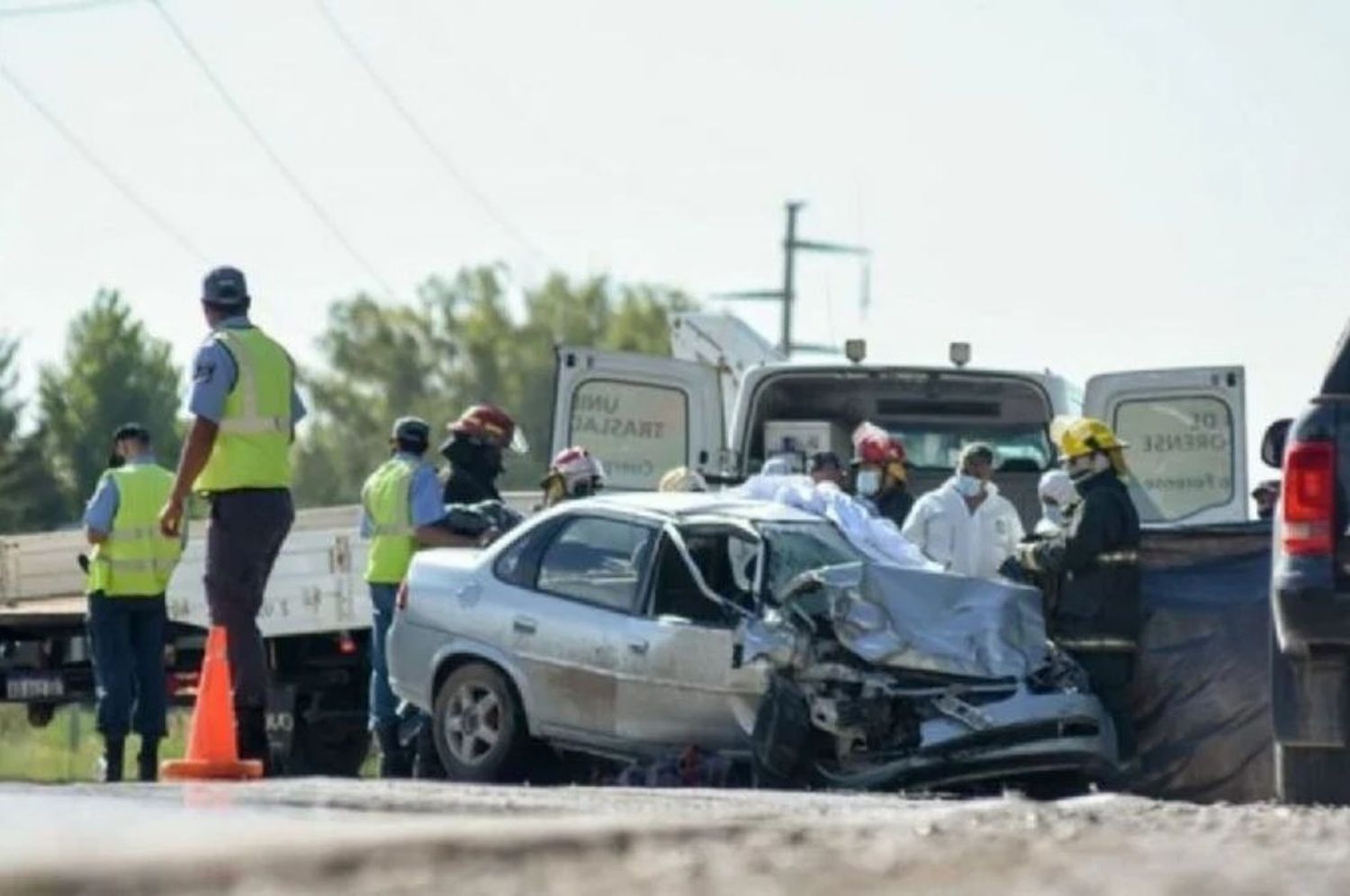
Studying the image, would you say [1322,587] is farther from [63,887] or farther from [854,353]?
[854,353]

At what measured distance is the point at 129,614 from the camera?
1881 centimetres

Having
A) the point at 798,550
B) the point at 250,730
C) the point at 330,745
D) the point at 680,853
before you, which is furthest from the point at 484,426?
the point at 680,853

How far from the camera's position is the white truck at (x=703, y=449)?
868 inches

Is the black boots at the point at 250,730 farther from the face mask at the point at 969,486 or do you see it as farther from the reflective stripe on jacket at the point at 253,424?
the face mask at the point at 969,486

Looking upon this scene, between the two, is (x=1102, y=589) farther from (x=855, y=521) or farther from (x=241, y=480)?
(x=241, y=480)

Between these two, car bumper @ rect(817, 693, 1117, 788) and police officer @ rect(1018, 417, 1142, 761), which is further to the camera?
police officer @ rect(1018, 417, 1142, 761)

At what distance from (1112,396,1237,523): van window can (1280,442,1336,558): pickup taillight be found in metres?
10.2

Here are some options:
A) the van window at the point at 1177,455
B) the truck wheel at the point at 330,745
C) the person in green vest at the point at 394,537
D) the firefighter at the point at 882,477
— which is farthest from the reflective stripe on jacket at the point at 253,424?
the truck wheel at the point at 330,745

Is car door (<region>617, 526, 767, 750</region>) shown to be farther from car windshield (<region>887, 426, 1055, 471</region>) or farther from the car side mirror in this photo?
car windshield (<region>887, 426, 1055, 471</region>)

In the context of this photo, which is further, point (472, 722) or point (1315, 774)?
point (472, 722)

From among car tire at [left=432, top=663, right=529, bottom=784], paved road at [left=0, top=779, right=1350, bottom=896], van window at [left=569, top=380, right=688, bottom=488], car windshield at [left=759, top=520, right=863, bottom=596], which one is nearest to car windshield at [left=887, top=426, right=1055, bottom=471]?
van window at [left=569, top=380, right=688, bottom=488]

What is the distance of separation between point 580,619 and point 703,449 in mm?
5409

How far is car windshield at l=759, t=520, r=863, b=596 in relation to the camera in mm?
16828

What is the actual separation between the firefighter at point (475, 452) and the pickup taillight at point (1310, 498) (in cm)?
870
